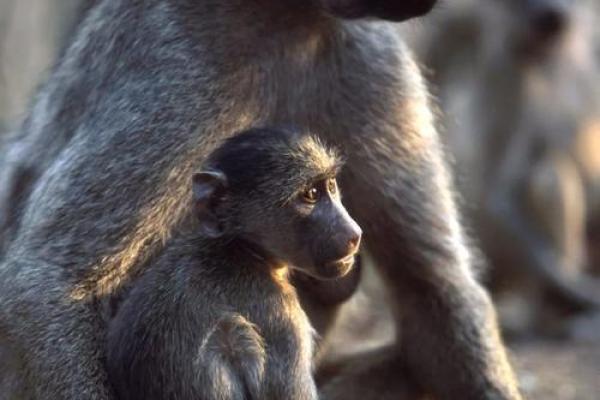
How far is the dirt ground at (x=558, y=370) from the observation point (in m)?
7.99

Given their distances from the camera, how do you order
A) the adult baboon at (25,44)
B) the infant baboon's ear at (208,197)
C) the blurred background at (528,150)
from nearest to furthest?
the infant baboon's ear at (208,197)
the adult baboon at (25,44)
the blurred background at (528,150)

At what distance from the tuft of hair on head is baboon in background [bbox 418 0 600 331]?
20.9 feet

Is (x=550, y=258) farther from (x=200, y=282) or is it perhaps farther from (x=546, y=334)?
(x=200, y=282)

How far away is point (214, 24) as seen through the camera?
5320mm

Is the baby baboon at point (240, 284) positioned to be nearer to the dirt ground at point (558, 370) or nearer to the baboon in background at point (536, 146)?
the dirt ground at point (558, 370)

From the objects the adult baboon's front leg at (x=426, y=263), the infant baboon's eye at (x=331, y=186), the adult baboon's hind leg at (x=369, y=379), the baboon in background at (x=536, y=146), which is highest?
the infant baboon's eye at (x=331, y=186)

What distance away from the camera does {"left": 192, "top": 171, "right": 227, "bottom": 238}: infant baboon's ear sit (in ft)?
15.9

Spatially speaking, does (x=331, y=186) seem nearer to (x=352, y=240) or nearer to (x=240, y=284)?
(x=352, y=240)

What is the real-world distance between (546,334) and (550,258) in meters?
0.78

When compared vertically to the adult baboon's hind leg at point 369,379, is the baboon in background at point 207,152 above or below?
above

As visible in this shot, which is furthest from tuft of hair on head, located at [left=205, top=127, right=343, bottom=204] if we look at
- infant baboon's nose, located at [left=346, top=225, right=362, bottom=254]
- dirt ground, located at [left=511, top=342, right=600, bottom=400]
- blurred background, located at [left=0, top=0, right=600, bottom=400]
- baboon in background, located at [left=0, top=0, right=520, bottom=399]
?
blurred background, located at [left=0, top=0, right=600, bottom=400]

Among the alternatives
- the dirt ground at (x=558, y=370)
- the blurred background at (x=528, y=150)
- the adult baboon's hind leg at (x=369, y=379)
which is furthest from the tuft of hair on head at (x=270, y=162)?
the blurred background at (x=528, y=150)

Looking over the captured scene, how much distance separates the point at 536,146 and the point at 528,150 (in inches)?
2.5

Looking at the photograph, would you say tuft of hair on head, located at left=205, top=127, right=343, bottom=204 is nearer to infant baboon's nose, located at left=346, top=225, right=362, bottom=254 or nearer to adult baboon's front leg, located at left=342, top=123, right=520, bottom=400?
infant baboon's nose, located at left=346, top=225, right=362, bottom=254
